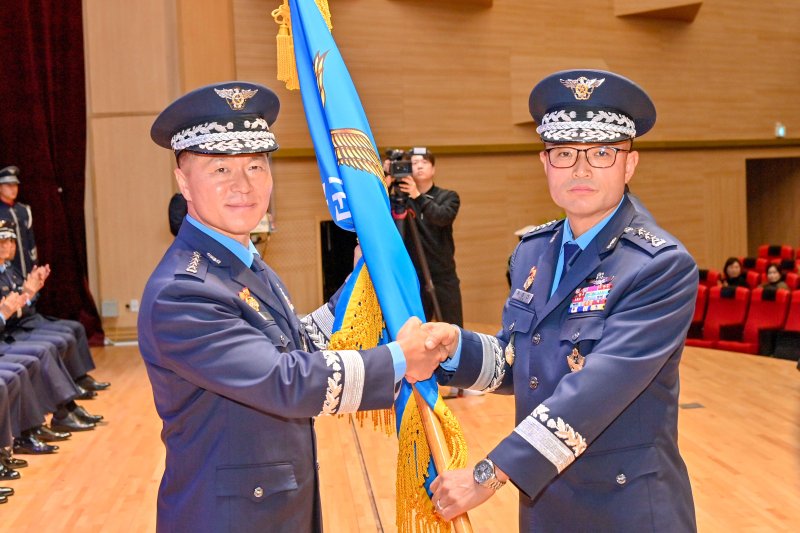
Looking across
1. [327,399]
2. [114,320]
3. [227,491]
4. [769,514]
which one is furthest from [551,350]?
[114,320]

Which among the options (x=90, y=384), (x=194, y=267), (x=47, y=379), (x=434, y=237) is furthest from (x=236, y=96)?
(x=90, y=384)

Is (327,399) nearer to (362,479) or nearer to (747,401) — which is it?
(362,479)

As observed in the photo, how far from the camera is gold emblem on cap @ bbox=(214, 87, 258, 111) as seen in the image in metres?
1.93

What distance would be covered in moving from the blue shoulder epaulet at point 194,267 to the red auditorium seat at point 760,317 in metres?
6.73

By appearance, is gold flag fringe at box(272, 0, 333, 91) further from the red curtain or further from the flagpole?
the red curtain

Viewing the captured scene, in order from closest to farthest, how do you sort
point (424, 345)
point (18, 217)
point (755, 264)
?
point (424, 345), point (18, 217), point (755, 264)

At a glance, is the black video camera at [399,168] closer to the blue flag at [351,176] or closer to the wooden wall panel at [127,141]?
the blue flag at [351,176]

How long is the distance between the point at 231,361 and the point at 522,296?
78cm

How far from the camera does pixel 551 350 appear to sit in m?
2.07

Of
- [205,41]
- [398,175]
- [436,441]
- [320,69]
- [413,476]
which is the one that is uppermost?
[205,41]

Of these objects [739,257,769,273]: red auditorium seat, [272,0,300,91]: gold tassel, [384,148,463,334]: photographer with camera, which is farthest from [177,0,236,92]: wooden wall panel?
[272,0,300,91]: gold tassel

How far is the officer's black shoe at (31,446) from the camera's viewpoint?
5211 millimetres

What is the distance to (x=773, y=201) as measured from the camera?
13.0 metres

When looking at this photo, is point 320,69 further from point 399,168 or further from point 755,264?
point 755,264
